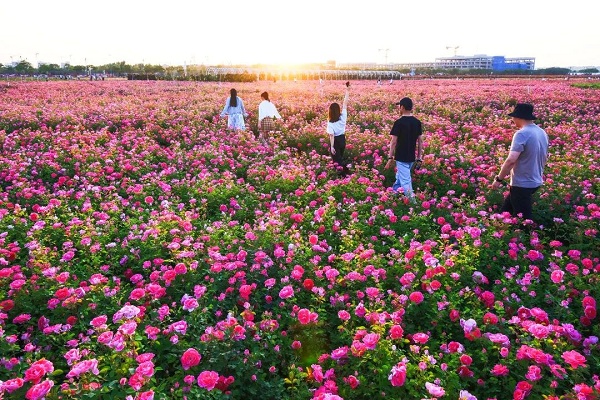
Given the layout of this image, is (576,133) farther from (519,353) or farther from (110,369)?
(110,369)

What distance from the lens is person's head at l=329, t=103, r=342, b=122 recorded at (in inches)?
316

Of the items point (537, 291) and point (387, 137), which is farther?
point (387, 137)

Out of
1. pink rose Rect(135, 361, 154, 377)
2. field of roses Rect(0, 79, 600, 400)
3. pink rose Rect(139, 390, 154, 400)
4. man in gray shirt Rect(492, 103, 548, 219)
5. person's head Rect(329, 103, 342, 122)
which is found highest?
person's head Rect(329, 103, 342, 122)

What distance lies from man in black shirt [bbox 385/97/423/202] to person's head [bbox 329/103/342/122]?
1.91 m

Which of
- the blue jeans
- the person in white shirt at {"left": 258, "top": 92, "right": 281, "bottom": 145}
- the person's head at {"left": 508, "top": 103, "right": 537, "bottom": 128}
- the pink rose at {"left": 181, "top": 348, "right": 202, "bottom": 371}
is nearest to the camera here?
the pink rose at {"left": 181, "top": 348, "right": 202, "bottom": 371}

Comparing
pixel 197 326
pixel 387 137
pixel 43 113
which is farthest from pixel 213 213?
pixel 43 113

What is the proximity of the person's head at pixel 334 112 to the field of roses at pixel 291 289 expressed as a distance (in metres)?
1.04

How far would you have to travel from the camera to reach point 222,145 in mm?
9062

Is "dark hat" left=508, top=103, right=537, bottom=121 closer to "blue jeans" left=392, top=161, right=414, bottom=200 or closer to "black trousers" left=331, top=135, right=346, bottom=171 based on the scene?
"blue jeans" left=392, top=161, right=414, bottom=200

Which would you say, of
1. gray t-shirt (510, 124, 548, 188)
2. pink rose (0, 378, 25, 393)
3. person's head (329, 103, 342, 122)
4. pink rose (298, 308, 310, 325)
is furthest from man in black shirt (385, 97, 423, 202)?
pink rose (0, 378, 25, 393)

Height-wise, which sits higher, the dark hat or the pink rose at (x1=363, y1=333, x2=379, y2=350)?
the dark hat

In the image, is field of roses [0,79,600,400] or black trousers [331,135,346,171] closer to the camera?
field of roses [0,79,600,400]

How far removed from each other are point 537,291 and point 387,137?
6507 mm

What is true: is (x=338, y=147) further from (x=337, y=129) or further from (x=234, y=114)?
(x=234, y=114)
